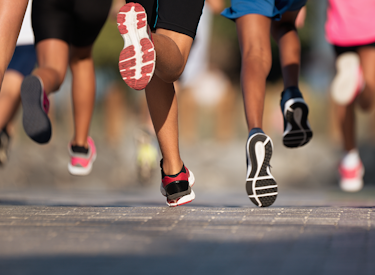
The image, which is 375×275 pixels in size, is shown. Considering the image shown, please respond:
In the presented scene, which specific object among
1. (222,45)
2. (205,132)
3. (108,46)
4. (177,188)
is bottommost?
(205,132)

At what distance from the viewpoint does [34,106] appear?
10.2ft

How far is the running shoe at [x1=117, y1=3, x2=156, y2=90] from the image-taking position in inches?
89.1

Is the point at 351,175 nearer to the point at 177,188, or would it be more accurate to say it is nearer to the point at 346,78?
the point at 346,78

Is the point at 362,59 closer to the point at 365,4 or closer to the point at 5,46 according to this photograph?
the point at 365,4

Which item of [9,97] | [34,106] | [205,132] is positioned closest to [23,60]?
[9,97]

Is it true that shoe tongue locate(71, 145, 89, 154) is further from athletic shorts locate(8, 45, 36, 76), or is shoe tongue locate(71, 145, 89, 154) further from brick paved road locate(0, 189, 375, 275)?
brick paved road locate(0, 189, 375, 275)

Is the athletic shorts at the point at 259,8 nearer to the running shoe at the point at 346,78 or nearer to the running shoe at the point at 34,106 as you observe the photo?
the running shoe at the point at 34,106

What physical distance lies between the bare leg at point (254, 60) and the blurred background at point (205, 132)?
9.90ft

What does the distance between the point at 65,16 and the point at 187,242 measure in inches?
84.7

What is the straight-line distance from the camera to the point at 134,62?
7.46ft

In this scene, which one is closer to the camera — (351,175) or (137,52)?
(137,52)

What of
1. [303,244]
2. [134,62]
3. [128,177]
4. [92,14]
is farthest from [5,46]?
[128,177]

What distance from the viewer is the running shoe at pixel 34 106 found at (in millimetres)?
3100

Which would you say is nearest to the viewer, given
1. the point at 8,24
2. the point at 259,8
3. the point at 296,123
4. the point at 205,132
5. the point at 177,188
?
the point at 8,24
